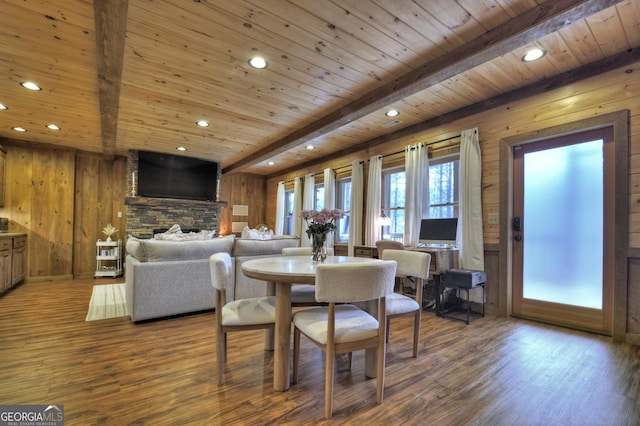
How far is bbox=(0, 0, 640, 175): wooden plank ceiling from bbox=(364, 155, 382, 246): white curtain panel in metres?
0.85

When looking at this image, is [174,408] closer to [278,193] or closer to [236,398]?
[236,398]

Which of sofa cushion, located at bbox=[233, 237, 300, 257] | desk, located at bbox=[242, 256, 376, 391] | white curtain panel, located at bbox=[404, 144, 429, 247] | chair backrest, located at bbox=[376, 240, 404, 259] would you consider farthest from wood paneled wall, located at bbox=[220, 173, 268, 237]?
desk, located at bbox=[242, 256, 376, 391]

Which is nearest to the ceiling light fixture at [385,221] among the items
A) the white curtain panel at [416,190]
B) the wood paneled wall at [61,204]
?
the white curtain panel at [416,190]

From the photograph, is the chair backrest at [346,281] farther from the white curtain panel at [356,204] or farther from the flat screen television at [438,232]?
the white curtain panel at [356,204]

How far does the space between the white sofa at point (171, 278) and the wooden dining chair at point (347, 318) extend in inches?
79.2

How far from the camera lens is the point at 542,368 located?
222cm

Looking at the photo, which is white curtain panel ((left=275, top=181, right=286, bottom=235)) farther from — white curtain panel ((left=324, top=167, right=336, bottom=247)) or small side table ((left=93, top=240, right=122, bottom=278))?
small side table ((left=93, top=240, right=122, bottom=278))

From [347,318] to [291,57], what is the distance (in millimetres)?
2288

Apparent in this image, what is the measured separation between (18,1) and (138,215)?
15.5ft

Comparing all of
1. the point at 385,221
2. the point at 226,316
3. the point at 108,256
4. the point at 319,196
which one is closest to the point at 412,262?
the point at 226,316

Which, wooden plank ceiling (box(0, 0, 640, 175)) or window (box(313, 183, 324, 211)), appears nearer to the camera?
wooden plank ceiling (box(0, 0, 640, 175))

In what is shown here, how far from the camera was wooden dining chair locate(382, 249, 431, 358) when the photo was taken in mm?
2293

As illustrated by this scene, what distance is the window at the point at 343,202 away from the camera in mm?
6246

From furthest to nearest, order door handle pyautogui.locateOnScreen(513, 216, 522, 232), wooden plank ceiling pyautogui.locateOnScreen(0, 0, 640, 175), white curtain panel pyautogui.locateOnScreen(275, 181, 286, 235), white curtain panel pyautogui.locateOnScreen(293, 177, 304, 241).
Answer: white curtain panel pyautogui.locateOnScreen(275, 181, 286, 235)
white curtain panel pyautogui.locateOnScreen(293, 177, 304, 241)
door handle pyautogui.locateOnScreen(513, 216, 522, 232)
wooden plank ceiling pyautogui.locateOnScreen(0, 0, 640, 175)
